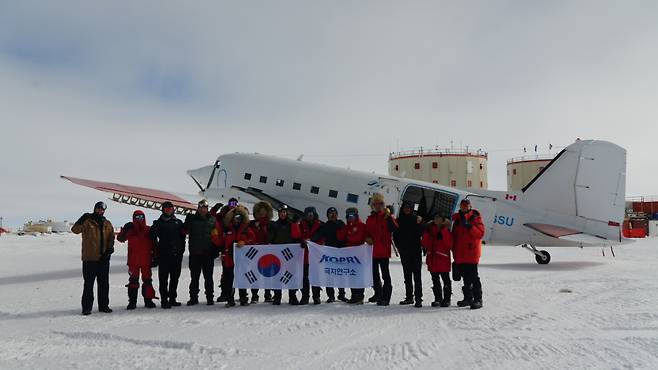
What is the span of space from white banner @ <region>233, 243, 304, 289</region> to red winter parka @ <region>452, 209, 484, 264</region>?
279 centimetres

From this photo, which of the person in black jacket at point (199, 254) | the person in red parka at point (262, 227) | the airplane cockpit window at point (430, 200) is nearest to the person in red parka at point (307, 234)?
the person in red parka at point (262, 227)

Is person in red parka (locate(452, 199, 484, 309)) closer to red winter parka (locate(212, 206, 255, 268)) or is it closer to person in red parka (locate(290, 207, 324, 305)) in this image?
person in red parka (locate(290, 207, 324, 305))

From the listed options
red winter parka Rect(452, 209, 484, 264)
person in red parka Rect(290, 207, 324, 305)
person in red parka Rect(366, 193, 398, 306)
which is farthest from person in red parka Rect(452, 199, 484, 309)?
person in red parka Rect(290, 207, 324, 305)

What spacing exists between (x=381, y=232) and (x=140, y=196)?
1033 centimetres

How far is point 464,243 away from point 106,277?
6083 mm

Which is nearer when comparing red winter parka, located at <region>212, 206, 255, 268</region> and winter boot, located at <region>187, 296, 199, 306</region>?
winter boot, located at <region>187, 296, 199, 306</region>

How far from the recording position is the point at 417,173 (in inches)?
2032

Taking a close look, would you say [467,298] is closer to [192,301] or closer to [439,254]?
[439,254]

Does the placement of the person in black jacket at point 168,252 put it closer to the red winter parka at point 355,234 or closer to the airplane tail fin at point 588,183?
the red winter parka at point 355,234

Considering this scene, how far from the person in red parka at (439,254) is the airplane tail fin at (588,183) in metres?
8.36

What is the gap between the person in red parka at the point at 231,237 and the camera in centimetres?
837

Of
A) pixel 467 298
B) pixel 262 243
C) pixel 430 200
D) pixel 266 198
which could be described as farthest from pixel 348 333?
pixel 266 198

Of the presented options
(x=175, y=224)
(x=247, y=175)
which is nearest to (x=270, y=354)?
(x=175, y=224)

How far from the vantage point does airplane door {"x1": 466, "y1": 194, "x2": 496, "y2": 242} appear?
1498 cm
